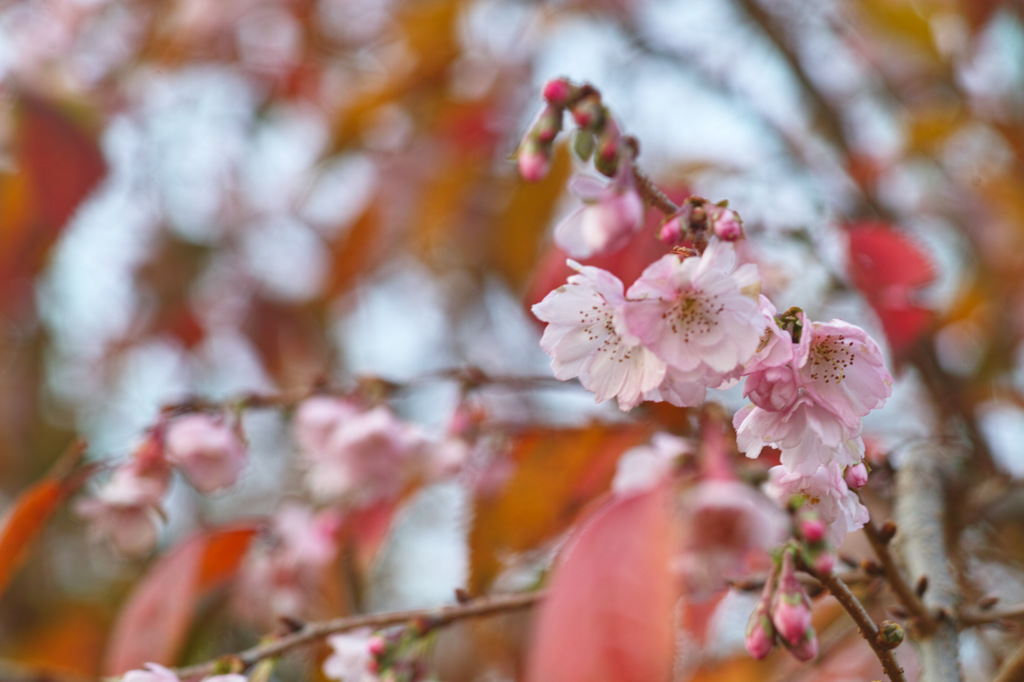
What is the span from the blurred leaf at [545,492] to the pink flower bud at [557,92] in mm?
385

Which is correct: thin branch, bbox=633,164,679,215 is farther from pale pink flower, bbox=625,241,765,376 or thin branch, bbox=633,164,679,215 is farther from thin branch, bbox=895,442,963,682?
thin branch, bbox=895,442,963,682

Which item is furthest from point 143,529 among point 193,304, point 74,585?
point 74,585

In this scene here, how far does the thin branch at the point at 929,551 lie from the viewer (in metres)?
0.57

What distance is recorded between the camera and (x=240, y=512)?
111 inches

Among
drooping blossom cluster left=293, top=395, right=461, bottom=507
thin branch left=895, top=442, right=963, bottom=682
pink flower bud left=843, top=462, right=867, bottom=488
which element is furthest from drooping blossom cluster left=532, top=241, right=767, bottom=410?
drooping blossom cluster left=293, top=395, right=461, bottom=507

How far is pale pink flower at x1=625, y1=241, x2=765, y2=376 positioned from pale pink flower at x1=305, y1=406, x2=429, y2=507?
574mm

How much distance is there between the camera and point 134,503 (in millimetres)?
946

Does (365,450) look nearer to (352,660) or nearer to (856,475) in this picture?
(352,660)

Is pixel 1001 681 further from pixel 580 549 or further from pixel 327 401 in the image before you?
pixel 327 401

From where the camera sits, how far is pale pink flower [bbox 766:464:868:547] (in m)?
0.51

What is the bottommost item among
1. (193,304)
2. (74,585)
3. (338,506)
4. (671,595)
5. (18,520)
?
(74,585)

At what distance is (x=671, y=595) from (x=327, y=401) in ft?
2.40

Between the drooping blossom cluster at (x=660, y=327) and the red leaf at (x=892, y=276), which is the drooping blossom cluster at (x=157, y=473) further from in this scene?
the red leaf at (x=892, y=276)

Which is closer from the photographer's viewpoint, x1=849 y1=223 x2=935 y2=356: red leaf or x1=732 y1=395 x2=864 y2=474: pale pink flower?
x1=732 y1=395 x2=864 y2=474: pale pink flower
